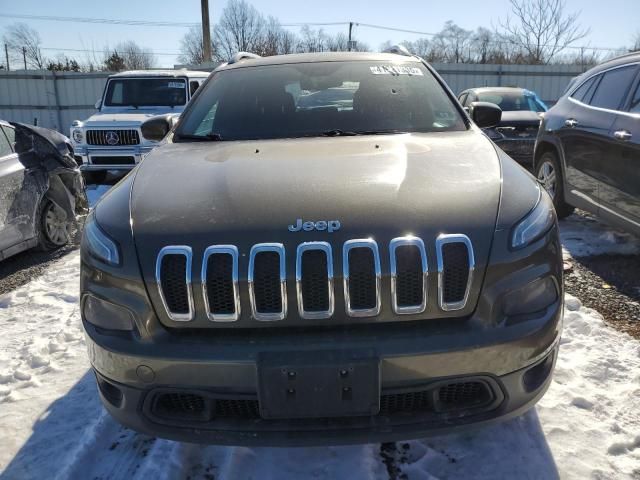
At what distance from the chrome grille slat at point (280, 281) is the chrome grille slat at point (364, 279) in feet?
0.67

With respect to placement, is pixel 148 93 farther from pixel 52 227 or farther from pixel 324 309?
pixel 324 309

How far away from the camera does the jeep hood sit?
183 cm

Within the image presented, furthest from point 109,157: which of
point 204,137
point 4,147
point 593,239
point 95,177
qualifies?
point 593,239

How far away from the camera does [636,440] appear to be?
228 cm

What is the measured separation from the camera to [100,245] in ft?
6.40

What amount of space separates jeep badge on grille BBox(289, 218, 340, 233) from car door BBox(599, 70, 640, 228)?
3.18m

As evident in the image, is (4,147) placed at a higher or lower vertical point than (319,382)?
higher

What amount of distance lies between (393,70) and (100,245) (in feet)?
7.22

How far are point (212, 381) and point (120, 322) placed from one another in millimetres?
413

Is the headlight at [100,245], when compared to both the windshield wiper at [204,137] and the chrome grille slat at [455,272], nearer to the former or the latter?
the windshield wiper at [204,137]

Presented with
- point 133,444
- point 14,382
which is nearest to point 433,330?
point 133,444

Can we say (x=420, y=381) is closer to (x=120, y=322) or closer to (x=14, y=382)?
(x=120, y=322)

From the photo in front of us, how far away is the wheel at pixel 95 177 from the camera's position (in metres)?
9.25

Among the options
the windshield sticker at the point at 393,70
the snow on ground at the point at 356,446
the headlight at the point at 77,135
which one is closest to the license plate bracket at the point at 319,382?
the snow on ground at the point at 356,446
